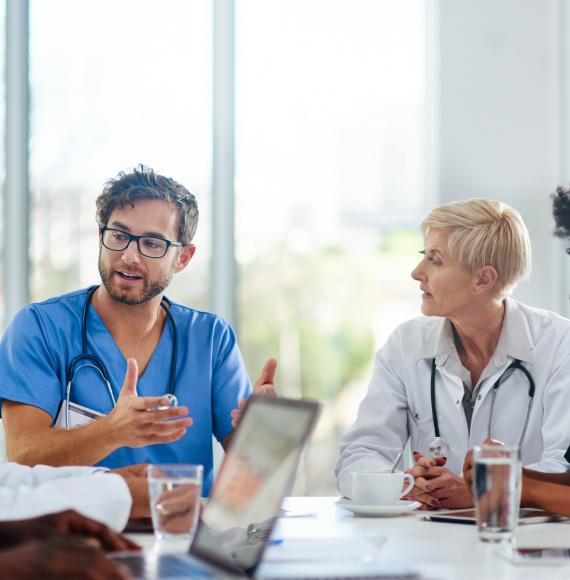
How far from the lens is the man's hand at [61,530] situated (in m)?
1.23

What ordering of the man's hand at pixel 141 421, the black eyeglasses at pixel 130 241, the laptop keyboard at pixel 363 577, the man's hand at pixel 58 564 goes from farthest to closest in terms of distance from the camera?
the black eyeglasses at pixel 130 241 < the man's hand at pixel 141 421 < the laptop keyboard at pixel 363 577 < the man's hand at pixel 58 564

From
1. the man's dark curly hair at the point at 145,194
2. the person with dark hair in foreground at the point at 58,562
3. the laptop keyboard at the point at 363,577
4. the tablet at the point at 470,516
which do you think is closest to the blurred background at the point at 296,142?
the man's dark curly hair at the point at 145,194

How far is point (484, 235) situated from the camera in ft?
8.29

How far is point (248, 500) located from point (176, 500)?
21cm

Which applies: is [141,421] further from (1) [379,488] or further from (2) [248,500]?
(2) [248,500]

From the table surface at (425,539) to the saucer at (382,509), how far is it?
0.6 inches

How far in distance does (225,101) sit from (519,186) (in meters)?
1.20

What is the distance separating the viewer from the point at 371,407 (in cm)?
241

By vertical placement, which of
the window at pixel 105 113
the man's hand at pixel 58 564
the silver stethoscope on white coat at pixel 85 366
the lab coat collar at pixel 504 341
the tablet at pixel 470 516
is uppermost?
the window at pixel 105 113

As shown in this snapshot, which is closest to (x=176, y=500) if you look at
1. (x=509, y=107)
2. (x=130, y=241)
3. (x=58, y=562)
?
(x=58, y=562)

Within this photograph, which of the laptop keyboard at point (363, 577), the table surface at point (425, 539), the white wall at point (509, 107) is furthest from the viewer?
the white wall at point (509, 107)

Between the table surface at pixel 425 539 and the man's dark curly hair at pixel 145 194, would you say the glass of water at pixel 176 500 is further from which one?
the man's dark curly hair at pixel 145 194

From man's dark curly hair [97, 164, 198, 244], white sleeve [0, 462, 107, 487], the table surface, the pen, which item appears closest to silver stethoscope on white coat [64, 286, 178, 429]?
man's dark curly hair [97, 164, 198, 244]

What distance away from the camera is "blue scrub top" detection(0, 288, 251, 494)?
2.23 m
